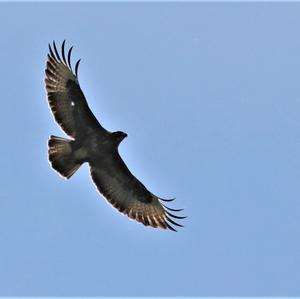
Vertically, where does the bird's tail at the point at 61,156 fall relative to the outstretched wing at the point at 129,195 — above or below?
below

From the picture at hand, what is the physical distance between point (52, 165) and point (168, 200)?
261cm

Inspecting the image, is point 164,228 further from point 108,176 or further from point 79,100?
point 79,100

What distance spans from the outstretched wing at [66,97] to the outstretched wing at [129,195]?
1123 mm

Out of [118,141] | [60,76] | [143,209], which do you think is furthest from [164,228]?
[60,76]

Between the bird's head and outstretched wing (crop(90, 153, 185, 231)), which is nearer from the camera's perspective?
the bird's head

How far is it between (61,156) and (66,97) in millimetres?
1284

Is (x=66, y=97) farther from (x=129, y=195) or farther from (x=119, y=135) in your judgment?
(x=129, y=195)

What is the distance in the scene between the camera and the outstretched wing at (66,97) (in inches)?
858

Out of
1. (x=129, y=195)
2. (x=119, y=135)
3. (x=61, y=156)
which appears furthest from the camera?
(x=129, y=195)

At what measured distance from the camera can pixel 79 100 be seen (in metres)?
21.9

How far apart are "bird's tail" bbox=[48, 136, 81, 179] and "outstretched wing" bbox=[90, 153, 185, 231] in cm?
78

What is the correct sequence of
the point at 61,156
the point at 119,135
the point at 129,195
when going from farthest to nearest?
the point at 129,195 < the point at 61,156 < the point at 119,135

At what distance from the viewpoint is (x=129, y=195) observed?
22781 millimetres

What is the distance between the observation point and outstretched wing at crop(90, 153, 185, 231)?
2250cm
